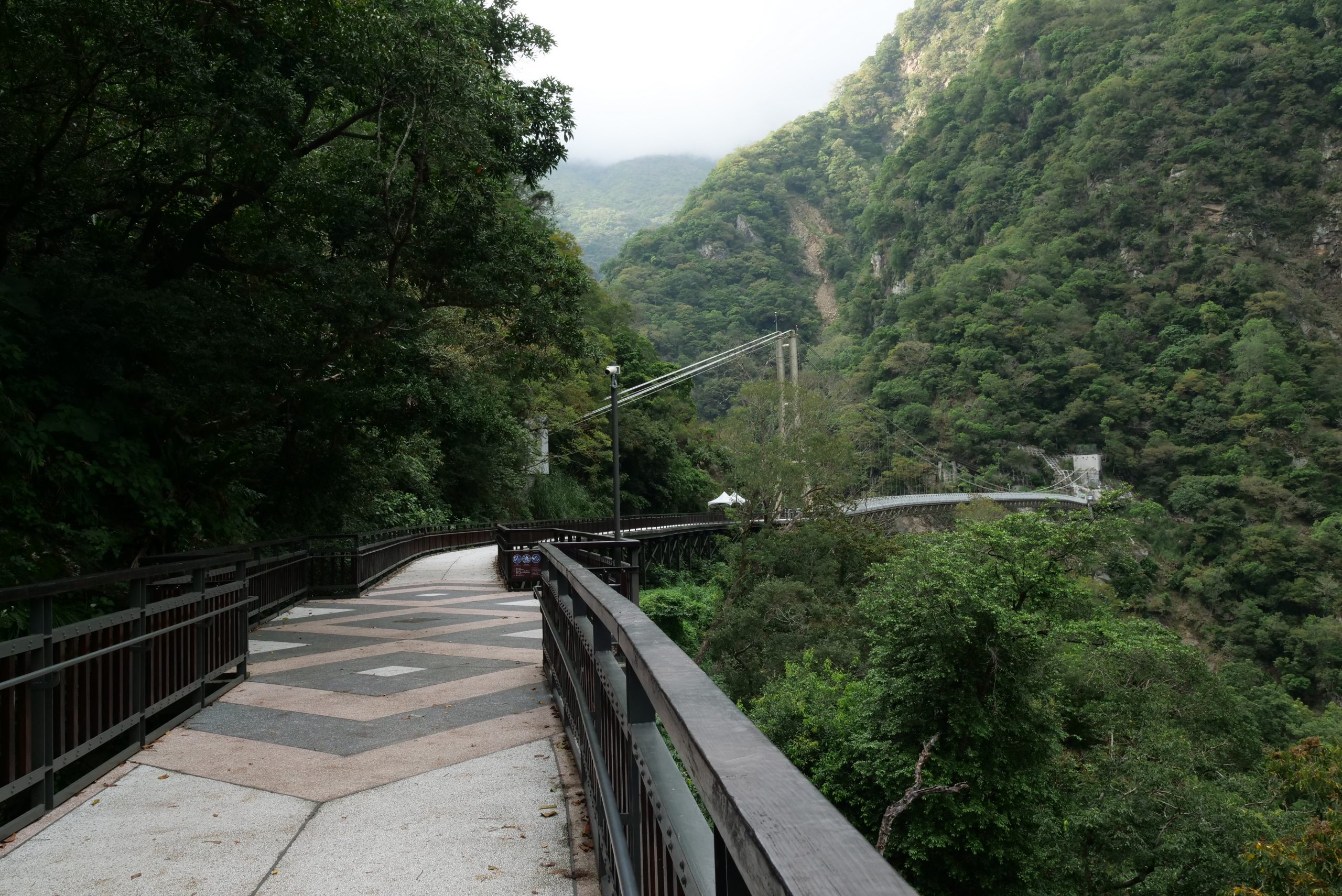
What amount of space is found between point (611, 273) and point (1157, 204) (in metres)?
73.5

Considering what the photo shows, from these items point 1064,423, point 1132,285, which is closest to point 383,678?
point 1064,423

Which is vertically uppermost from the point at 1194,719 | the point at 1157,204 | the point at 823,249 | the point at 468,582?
the point at 823,249

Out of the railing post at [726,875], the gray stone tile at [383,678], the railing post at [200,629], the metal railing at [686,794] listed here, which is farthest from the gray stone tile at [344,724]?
the railing post at [726,875]

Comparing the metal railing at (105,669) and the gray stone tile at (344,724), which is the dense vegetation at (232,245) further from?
the gray stone tile at (344,724)

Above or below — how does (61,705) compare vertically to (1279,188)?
below

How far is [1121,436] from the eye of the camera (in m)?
94.2

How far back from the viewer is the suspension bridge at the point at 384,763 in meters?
1.40

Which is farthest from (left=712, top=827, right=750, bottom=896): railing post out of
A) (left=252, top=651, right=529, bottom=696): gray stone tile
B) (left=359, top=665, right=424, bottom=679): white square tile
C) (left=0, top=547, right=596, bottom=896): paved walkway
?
(left=359, top=665, right=424, bottom=679): white square tile

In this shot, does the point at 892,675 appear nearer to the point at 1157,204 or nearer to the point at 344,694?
the point at 344,694

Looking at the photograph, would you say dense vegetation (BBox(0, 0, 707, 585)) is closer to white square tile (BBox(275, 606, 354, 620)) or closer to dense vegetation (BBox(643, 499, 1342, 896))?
white square tile (BBox(275, 606, 354, 620))

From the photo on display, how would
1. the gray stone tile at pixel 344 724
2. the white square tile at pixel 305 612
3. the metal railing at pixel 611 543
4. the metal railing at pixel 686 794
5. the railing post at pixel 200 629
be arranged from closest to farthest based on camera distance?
the metal railing at pixel 686 794 → the gray stone tile at pixel 344 724 → the railing post at pixel 200 629 → the metal railing at pixel 611 543 → the white square tile at pixel 305 612

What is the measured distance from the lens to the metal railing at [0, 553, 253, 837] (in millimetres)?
4086

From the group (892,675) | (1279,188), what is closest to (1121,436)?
(1279,188)

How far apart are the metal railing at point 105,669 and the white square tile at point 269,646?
5.38 feet
